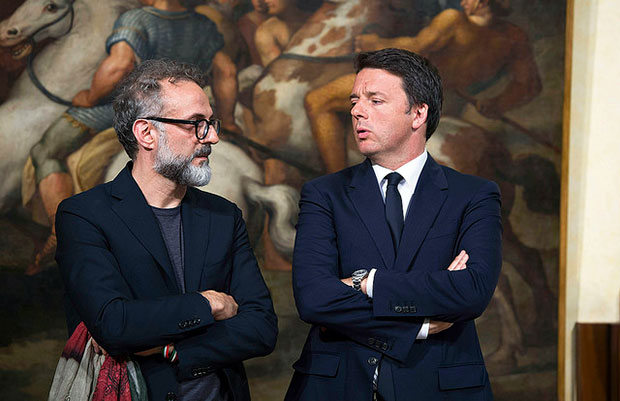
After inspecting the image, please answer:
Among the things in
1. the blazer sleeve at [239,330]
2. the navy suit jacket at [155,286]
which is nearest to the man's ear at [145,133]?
the navy suit jacket at [155,286]

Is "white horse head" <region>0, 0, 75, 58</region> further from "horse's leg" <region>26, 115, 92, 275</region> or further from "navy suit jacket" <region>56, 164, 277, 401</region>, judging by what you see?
"navy suit jacket" <region>56, 164, 277, 401</region>

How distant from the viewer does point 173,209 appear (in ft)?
9.46

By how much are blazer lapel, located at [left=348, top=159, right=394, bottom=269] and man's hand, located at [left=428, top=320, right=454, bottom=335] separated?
26 cm

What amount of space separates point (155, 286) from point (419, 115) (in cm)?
125

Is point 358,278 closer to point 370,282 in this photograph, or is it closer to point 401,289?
point 370,282

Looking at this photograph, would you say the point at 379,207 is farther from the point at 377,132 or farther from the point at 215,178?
the point at 215,178

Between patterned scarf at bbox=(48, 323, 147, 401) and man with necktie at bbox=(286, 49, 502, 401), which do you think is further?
man with necktie at bbox=(286, 49, 502, 401)

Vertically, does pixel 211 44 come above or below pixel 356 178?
above

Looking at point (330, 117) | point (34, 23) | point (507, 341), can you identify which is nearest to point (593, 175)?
point (507, 341)

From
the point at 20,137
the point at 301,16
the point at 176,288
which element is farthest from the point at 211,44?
the point at 176,288

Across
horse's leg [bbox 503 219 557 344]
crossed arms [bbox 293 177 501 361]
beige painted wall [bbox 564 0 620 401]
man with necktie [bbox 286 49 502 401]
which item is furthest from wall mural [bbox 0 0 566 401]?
crossed arms [bbox 293 177 501 361]

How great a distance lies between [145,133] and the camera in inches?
113

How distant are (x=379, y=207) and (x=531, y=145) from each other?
2638 mm

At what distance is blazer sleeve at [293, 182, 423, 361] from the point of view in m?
Result: 2.69
